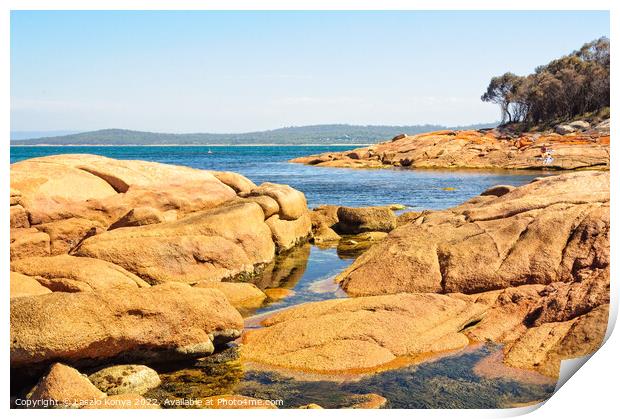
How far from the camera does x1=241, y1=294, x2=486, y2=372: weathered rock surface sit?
10.5m

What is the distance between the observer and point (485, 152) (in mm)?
69375

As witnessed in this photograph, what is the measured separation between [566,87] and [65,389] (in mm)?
79533

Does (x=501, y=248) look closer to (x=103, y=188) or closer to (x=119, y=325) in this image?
(x=119, y=325)

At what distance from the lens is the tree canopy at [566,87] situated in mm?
75000

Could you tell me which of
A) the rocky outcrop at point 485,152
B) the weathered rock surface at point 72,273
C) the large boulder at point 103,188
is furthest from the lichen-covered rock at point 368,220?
the rocky outcrop at point 485,152

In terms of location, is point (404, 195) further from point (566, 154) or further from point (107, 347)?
point (107, 347)

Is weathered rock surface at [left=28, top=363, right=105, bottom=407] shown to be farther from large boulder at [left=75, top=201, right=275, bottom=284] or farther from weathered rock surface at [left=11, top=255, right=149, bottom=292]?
large boulder at [left=75, top=201, right=275, bottom=284]

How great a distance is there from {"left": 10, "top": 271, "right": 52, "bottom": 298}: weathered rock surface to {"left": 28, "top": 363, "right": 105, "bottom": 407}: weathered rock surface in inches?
145

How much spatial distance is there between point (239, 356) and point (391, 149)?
71791 mm

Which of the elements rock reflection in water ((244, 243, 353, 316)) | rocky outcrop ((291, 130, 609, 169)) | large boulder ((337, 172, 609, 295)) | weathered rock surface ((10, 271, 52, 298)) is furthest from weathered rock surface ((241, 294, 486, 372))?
rocky outcrop ((291, 130, 609, 169))

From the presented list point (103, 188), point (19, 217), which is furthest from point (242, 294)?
point (103, 188)

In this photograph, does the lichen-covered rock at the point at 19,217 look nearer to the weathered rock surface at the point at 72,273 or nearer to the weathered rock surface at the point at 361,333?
the weathered rock surface at the point at 72,273

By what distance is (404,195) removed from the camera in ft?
133

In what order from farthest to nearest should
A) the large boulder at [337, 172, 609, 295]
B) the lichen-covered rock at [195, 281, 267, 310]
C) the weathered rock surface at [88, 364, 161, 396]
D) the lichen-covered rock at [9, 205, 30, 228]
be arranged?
the lichen-covered rock at [9, 205, 30, 228]
the lichen-covered rock at [195, 281, 267, 310]
the large boulder at [337, 172, 609, 295]
the weathered rock surface at [88, 364, 161, 396]
